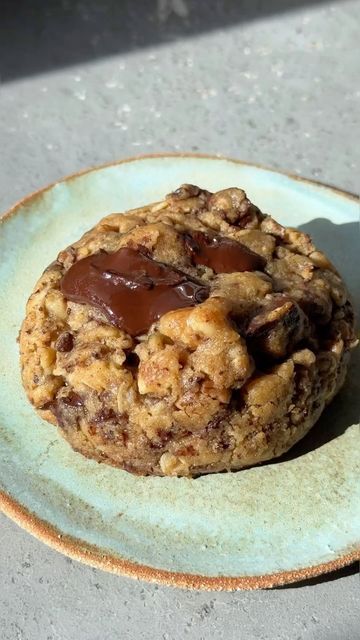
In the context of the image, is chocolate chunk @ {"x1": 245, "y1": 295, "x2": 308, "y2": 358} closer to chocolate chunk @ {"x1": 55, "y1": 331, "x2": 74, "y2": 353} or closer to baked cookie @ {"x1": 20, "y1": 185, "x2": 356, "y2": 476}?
baked cookie @ {"x1": 20, "y1": 185, "x2": 356, "y2": 476}

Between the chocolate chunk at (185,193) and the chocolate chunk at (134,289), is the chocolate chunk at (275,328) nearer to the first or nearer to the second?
the chocolate chunk at (134,289)

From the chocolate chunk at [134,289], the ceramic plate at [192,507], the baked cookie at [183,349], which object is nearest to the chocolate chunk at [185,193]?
the baked cookie at [183,349]

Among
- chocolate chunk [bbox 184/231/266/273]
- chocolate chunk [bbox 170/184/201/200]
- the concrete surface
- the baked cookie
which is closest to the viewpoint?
the baked cookie

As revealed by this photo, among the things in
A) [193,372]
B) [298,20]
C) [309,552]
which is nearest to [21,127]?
[298,20]

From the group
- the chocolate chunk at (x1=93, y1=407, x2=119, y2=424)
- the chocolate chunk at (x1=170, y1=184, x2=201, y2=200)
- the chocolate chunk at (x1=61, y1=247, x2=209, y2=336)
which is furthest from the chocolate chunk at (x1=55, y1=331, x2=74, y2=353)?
the chocolate chunk at (x1=170, y1=184, x2=201, y2=200)

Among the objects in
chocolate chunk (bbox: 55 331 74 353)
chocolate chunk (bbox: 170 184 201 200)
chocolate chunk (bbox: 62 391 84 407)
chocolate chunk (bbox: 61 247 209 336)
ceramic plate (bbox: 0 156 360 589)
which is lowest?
ceramic plate (bbox: 0 156 360 589)

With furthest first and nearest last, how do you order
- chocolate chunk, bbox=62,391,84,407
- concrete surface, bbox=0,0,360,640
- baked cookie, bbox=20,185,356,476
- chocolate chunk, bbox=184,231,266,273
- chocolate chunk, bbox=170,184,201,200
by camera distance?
concrete surface, bbox=0,0,360,640 → chocolate chunk, bbox=170,184,201,200 → chocolate chunk, bbox=184,231,266,273 → chocolate chunk, bbox=62,391,84,407 → baked cookie, bbox=20,185,356,476

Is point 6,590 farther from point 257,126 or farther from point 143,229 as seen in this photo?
point 257,126
